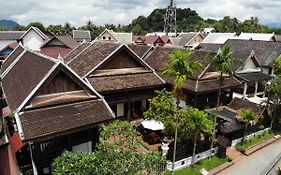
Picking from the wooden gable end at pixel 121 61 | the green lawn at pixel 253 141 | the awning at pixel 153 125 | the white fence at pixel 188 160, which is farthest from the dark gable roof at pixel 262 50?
the awning at pixel 153 125

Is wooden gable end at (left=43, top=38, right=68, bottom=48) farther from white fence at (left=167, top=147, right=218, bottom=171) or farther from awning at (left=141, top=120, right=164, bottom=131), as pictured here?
white fence at (left=167, top=147, right=218, bottom=171)

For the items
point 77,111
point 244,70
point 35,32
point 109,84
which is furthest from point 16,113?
point 35,32

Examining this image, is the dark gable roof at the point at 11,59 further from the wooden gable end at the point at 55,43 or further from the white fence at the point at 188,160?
the wooden gable end at the point at 55,43

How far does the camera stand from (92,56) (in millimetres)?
26188

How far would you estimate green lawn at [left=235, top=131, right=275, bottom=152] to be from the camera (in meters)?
24.0

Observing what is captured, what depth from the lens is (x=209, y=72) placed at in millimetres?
27156

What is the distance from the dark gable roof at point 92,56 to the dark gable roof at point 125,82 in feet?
5.69

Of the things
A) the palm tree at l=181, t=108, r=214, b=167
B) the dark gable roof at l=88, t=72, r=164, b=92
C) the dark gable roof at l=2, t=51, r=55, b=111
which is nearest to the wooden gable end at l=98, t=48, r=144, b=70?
the dark gable roof at l=88, t=72, r=164, b=92

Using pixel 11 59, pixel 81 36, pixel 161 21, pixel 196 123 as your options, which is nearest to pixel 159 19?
pixel 161 21

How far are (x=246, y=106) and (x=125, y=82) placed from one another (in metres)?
13.8

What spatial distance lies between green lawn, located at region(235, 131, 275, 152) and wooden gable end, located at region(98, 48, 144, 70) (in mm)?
13371

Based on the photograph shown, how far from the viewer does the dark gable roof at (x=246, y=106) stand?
87.4 ft

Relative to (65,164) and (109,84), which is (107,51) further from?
(65,164)

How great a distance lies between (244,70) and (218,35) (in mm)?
34250
